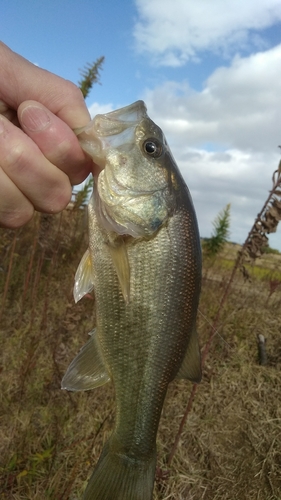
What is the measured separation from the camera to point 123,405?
75.8 inches

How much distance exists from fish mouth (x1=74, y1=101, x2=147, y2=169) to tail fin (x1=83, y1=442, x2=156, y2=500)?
136 centimetres

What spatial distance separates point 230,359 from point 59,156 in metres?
4.80

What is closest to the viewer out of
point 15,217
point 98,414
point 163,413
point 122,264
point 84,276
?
point 15,217

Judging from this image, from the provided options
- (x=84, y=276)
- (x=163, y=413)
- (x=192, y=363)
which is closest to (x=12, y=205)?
(x=84, y=276)

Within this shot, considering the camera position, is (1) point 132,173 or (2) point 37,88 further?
(1) point 132,173

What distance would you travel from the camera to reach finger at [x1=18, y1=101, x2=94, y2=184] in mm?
1538

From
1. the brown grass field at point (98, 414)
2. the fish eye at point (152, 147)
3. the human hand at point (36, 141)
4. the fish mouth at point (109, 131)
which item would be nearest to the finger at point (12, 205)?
the human hand at point (36, 141)

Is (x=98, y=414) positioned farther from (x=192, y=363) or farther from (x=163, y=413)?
(x=192, y=363)

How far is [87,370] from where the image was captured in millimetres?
1892

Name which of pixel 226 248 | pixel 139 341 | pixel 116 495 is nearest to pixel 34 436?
pixel 116 495

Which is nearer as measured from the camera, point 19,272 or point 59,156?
point 59,156

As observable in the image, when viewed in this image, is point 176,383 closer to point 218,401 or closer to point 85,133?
point 218,401

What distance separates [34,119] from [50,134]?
0.08 metres

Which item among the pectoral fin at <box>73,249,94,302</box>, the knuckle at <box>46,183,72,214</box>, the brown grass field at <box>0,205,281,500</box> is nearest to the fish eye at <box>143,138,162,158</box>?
the knuckle at <box>46,183,72,214</box>
